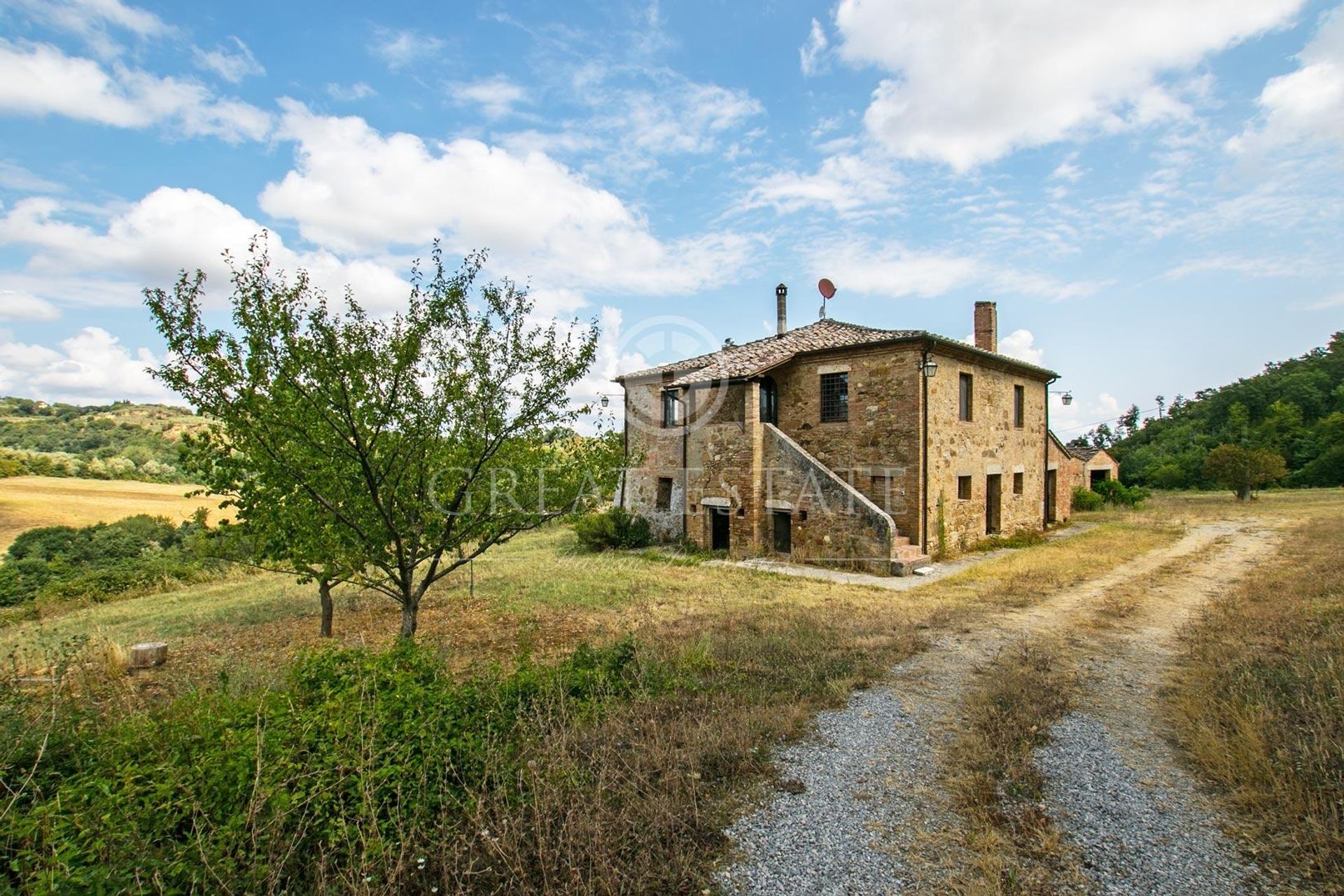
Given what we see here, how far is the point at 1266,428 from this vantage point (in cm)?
3853

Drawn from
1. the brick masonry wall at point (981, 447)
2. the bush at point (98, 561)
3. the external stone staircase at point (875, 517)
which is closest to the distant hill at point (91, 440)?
the bush at point (98, 561)

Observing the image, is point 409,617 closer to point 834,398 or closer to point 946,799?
point 946,799

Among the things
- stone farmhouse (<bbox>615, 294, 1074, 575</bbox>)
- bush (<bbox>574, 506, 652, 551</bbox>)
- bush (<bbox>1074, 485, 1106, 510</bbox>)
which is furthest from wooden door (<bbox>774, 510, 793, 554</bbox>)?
bush (<bbox>1074, 485, 1106, 510</bbox>)

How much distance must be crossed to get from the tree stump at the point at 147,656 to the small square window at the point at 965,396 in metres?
Answer: 18.2

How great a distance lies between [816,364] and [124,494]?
3390 cm

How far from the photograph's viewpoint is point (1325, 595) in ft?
29.5

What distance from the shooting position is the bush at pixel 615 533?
19.2 m

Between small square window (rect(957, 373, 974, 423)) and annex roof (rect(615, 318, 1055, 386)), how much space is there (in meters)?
0.79

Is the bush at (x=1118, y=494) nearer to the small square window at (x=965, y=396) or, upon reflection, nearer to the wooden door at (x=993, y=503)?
the wooden door at (x=993, y=503)

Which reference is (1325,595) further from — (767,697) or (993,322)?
(993,322)

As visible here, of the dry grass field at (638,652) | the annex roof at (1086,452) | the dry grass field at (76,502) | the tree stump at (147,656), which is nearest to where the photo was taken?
the dry grass field at (638,652)

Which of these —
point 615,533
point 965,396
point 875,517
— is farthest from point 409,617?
point 965,396

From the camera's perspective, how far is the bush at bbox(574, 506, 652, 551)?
1916 cm

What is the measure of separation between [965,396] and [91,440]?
6506 cm
